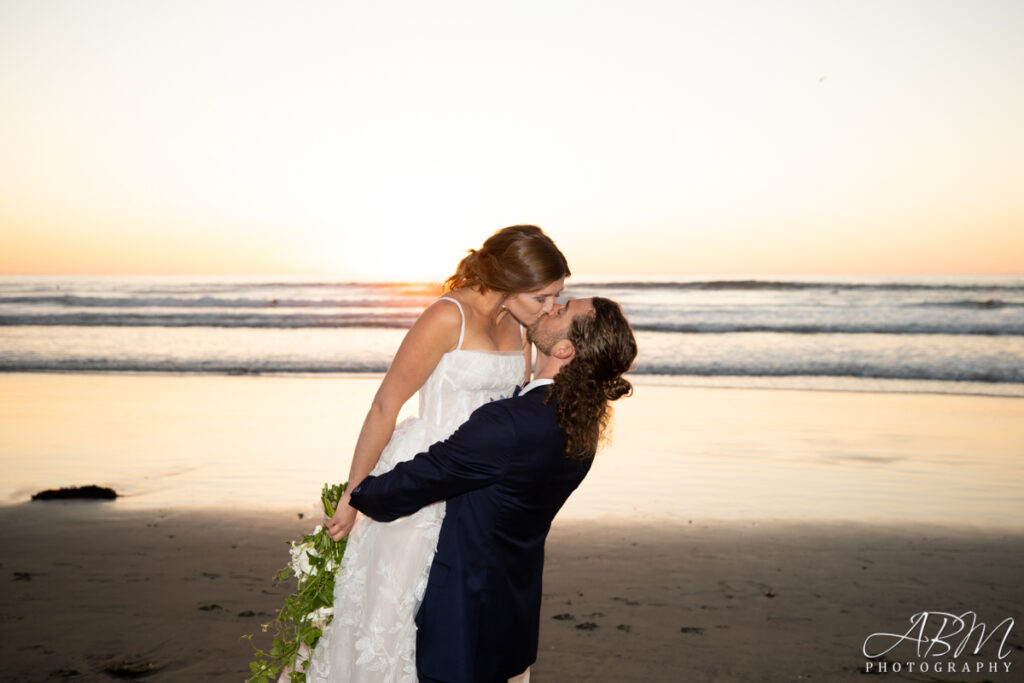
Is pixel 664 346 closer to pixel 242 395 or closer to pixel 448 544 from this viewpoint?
pixel 242 395

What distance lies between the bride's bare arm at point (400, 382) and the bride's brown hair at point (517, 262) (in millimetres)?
224

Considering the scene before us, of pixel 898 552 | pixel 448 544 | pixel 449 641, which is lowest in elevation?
pixel 898 552

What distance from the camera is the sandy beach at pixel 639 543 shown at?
4508 mm

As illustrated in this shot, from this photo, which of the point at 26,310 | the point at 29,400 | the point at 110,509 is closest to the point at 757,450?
the point at 110,509

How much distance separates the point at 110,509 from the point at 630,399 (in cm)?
774

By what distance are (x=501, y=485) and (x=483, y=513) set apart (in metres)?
0.12

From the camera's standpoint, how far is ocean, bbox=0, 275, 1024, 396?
1622 cm

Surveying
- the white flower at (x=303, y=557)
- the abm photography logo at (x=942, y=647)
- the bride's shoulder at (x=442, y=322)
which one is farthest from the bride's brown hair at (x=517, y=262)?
the abm photography logo at (x=942, y=647)

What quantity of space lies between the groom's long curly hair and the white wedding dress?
0.64 metres

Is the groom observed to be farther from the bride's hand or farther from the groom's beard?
the bride's hand

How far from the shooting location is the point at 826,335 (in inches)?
850

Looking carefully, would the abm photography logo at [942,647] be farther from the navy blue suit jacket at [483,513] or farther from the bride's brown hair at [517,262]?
the bride's brown hair at [517,262]

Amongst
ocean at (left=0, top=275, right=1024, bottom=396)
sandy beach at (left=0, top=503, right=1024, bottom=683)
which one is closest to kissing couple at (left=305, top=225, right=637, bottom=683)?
sandy beach at (left=0, top=503, right=1024, bottom=683)

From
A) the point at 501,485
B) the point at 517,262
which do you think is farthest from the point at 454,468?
the point at 517,262
